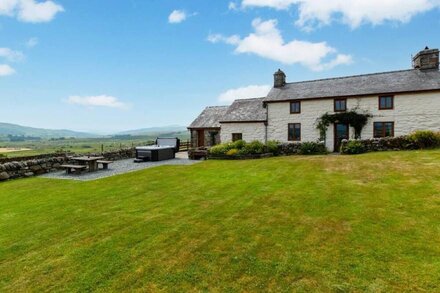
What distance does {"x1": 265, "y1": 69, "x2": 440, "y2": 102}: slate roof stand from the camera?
2147cm

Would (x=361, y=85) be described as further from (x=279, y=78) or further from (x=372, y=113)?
(x=279, y=78)

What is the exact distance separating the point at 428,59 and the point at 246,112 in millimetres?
16156

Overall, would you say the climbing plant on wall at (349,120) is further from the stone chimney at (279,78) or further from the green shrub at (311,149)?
the stone chimney at (279,78)

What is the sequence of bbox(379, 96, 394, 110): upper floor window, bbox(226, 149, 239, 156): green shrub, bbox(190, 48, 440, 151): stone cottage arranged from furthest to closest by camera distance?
bbox(379, 96, 394, 110): upper floor window < bbox(190, 48, 440, 151): stone cottage < bbox(226, 149, 239, 156): green shrub

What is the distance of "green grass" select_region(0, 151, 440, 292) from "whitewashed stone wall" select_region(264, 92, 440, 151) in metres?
13.7

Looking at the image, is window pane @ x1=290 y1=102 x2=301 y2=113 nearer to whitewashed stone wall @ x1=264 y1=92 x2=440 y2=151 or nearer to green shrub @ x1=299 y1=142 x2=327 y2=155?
whitewashed stone wall @ x1=264 y1=92 x2=440 y2=151

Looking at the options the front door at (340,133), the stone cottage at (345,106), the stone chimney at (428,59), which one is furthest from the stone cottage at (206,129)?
the stone chimney at (428,59)

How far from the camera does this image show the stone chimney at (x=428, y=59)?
879 inches

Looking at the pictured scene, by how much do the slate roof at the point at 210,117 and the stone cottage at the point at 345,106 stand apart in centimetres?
165

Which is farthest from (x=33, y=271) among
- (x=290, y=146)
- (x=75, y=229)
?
(x=290, y=146)

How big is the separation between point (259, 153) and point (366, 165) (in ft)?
27.3

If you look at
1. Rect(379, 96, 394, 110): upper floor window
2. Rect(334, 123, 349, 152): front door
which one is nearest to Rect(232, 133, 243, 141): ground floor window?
Rect(334, 123, 349, 152): front door

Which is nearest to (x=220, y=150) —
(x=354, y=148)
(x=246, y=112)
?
(x=246, y=112)

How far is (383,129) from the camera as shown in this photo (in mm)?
22344
